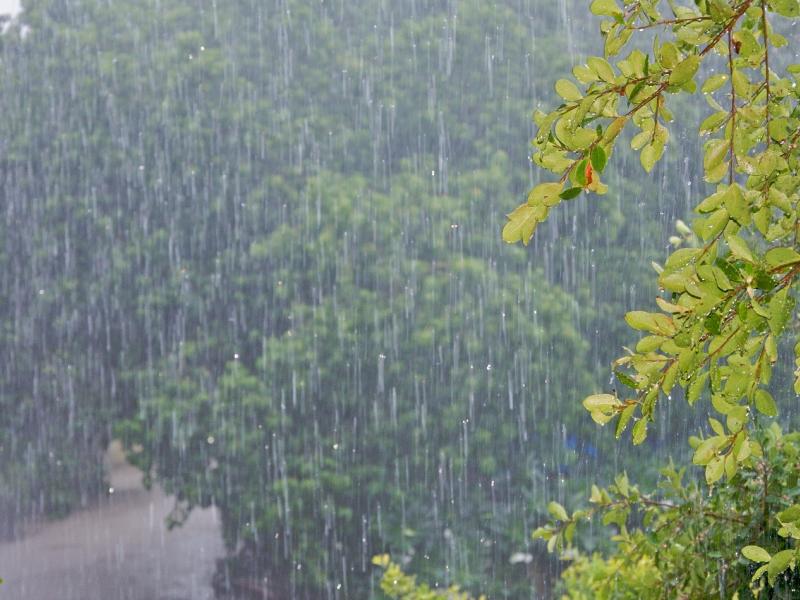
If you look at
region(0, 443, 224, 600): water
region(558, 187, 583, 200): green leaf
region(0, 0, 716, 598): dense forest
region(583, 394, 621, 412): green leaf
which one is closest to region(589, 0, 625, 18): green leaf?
region(558, 187, 583, 200): green leaf

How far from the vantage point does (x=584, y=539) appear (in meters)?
7.33

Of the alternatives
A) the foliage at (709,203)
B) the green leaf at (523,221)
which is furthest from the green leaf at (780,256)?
the green leaf at (523,221)

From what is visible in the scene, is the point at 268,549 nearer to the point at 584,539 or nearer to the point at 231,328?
the point at 231,328

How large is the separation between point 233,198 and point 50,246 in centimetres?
168

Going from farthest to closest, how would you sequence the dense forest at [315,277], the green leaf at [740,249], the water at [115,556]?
the water at [115,556] → the dense forest at [315,277] → the green leaf at [740,249]

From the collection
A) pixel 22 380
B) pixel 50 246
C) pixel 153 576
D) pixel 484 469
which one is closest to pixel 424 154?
pixel 484 469

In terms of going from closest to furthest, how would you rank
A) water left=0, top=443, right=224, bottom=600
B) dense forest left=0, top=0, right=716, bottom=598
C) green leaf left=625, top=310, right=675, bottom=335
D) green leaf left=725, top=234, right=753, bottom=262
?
green leaf left=725, top=234, right=753, bottom=262, green leaf left=625, top=310, right=675, bottom=335, dense forest left=0, top=0, right=716, bottom=598, water left=0, top=443, right=224, bottom=600

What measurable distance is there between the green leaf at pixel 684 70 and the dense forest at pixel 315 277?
18.8 feet

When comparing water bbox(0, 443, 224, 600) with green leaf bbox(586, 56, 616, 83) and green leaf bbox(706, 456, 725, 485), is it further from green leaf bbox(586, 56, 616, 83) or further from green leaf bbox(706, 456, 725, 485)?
green leaf bbox(586, 56, 616, 83)

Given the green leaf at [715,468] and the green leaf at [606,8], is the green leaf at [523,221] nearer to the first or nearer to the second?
the green leaf at [606,8]

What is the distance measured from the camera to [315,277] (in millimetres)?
7082

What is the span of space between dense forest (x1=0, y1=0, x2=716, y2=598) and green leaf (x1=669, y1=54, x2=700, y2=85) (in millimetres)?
5744

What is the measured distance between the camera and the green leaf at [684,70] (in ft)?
3.37

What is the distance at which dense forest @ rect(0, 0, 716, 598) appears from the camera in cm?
694
